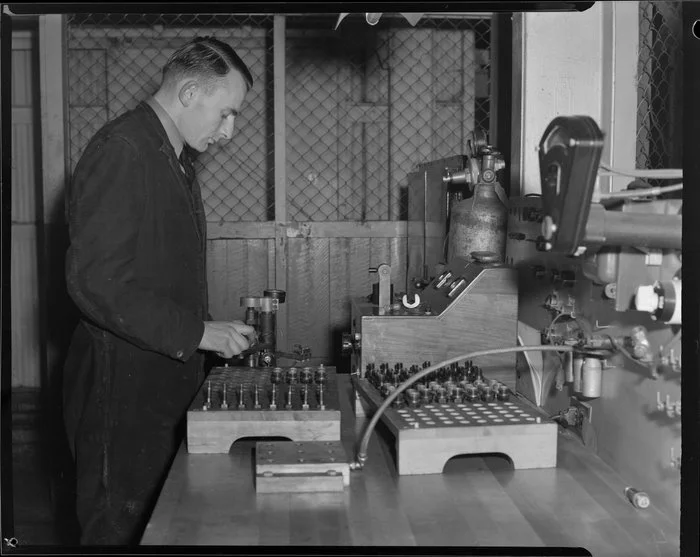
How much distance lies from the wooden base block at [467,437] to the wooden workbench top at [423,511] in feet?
0.07

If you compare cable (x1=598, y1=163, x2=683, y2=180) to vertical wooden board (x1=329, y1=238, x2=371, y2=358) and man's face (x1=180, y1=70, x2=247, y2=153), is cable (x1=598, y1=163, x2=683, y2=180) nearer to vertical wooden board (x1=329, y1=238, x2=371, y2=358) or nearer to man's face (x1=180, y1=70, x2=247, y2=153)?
→ man's face (x1=180, y1=70, x2=247, y2=153)

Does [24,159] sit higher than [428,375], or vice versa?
[24,159]

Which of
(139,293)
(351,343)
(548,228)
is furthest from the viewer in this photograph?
(351,343)

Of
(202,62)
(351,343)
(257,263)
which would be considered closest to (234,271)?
(257,263)

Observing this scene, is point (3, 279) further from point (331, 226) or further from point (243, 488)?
point (331, 226)

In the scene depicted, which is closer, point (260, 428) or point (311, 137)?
point (260, 428)

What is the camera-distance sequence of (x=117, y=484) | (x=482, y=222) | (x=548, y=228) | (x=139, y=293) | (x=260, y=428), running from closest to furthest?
(x=548, y=228)
(x=260, y=428)
(x=139, y=293)
(x=117, y=484)
(x=482, y=222)

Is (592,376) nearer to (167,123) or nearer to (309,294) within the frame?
(167,123)

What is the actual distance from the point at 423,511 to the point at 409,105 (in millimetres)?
3449

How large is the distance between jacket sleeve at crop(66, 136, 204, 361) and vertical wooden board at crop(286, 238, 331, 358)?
7.52 ft

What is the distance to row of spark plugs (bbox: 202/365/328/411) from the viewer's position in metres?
1.29

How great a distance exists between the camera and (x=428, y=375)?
4.92 ft

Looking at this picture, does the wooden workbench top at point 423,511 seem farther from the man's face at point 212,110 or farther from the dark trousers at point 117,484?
the man's face at point 212,110

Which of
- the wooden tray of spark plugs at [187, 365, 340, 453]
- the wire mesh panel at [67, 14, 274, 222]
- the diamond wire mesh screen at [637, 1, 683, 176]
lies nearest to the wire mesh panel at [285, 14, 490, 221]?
the wire mesh panel at [67, 14, 274, 222]
